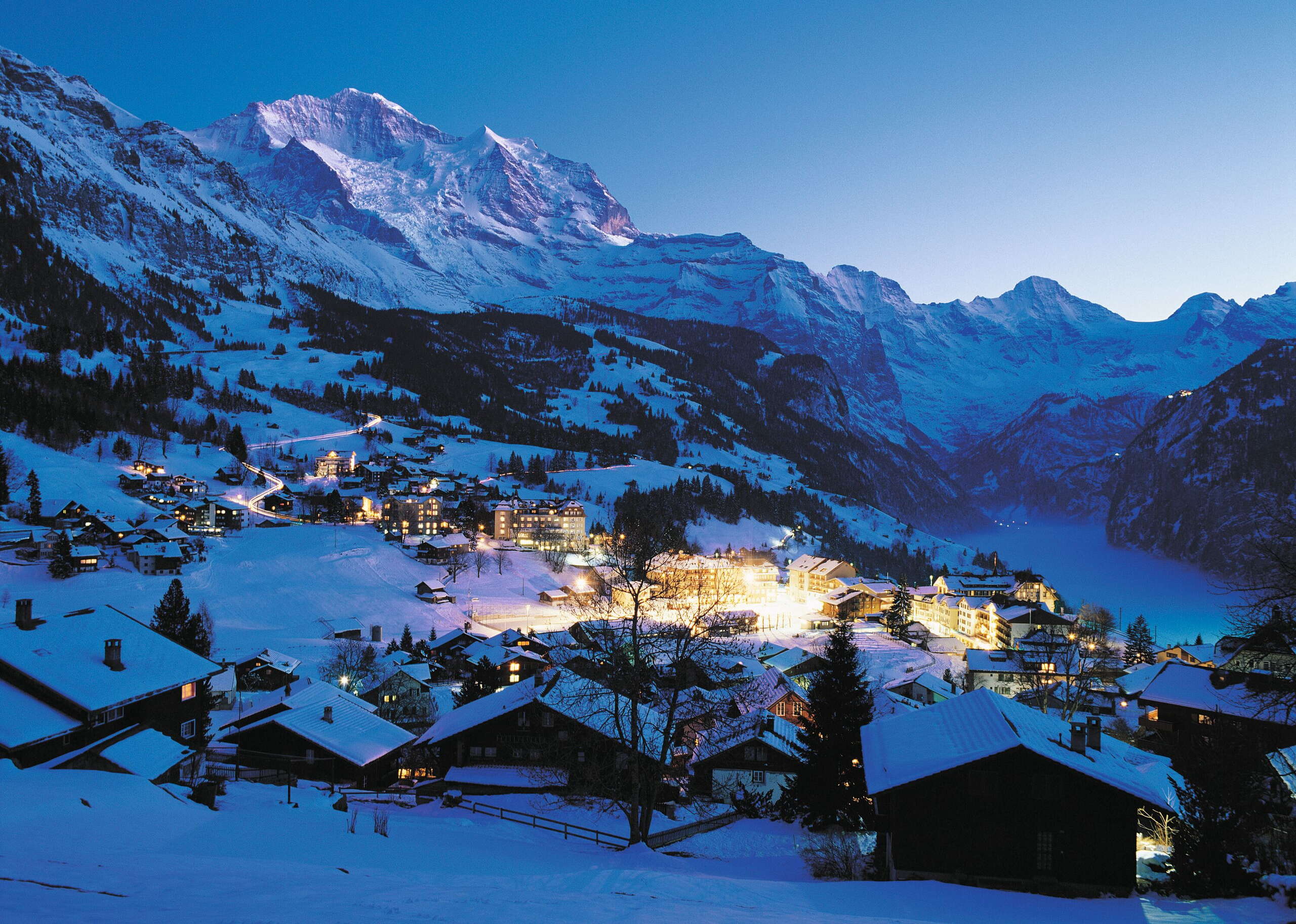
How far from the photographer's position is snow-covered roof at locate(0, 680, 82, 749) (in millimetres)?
21094

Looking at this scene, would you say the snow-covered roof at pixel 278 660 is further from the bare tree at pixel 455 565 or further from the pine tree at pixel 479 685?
the bare tree at pixel 455 565

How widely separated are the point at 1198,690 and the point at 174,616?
60902 millimetres

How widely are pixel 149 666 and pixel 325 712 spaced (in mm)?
10106

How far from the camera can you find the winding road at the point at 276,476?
114 meters

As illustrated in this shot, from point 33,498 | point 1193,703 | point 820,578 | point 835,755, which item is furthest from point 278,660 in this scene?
point 820,578

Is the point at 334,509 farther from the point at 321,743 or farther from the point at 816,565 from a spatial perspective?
the point at 321,743

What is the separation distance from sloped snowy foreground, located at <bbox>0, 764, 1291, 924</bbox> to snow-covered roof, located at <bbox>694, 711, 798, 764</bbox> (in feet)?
43.1

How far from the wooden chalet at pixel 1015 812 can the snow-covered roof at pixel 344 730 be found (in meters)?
24.8

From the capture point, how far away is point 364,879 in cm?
1164

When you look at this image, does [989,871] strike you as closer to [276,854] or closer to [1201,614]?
[276,854]

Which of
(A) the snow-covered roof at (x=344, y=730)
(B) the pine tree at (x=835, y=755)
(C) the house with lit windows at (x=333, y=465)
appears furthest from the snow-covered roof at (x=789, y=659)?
(C) the house with lit windows at (x=333, y=465)

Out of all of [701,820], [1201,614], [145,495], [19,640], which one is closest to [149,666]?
[19,640]

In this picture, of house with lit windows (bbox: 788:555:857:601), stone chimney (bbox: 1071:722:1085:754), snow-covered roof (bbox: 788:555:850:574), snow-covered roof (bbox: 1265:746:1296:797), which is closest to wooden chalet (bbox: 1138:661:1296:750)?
snow-covered roof (bbox: 1265:746:1296:797)

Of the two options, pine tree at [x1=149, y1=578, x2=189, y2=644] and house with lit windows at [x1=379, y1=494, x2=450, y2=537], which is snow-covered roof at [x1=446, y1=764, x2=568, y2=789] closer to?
pine tree at [x1=149, y1=578, x2=189, y2=644]
